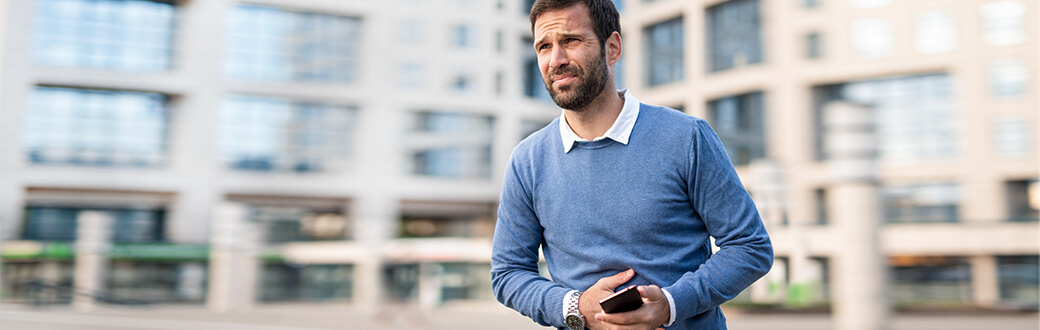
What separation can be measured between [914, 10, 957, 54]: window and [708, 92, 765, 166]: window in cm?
627

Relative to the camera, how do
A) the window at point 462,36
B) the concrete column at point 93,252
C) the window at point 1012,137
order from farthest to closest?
the window at point 462,36, the window at point 1012,137, the concrete column at point 93,252

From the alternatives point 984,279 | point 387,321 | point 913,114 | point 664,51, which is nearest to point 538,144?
point 387,321

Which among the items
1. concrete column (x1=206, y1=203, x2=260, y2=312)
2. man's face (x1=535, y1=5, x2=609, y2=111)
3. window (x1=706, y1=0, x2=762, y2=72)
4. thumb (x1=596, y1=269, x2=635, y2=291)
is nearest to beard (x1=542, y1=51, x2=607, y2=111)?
man's face (x1=535, y1=5, x2=609, y2=111)

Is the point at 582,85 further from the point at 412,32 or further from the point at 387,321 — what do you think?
the point at 412,32

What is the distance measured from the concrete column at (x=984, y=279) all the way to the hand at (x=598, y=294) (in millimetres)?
31676

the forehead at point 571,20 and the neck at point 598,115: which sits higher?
the forehead at point 571,20

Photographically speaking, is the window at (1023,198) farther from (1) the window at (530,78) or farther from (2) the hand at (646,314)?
(2) the hand at (646,314)

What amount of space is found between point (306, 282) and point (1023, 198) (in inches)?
1146

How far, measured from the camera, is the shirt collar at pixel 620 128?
1.87 meters

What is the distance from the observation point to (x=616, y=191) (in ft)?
5.99

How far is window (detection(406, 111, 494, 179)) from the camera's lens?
41.9 metres

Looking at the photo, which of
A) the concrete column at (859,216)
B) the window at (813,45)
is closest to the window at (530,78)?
the window at (813,45)

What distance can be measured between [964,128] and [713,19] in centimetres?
1069

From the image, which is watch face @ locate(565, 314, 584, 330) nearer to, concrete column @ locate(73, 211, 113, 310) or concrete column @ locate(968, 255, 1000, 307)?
concrete column @ locate(73, 211, 113, 310)
